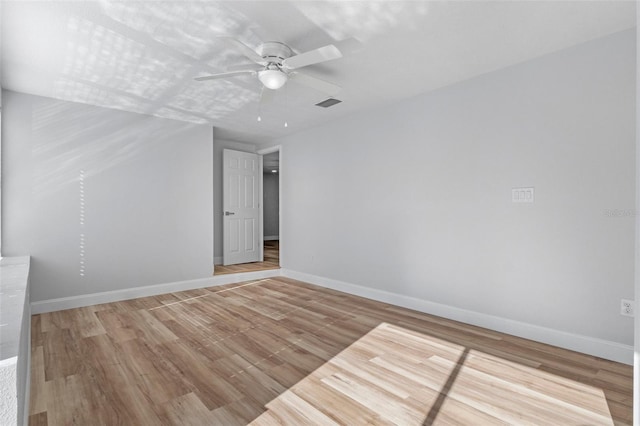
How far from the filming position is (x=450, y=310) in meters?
3.38

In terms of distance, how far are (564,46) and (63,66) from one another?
14.1 ft

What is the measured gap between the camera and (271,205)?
10844 millimetres

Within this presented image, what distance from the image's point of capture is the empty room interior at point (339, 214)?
6.72 ft

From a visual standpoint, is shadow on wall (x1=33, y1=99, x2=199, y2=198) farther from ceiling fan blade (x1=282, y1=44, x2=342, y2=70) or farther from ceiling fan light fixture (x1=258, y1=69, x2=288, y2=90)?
ceiling fan blade (x1=282, y1=44, x2=342, y2=70)

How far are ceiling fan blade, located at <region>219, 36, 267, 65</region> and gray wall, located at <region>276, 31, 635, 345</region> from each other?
6.51ft

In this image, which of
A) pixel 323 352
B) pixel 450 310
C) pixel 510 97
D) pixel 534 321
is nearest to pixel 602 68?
pixel 510 97

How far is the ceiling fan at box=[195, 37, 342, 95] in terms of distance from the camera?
2307mm

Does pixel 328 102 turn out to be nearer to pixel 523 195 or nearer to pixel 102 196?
pixel 523 195

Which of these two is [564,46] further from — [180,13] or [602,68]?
[180,13]

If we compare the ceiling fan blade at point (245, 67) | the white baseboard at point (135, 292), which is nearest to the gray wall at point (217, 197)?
the white baseboard at point (135, 292)

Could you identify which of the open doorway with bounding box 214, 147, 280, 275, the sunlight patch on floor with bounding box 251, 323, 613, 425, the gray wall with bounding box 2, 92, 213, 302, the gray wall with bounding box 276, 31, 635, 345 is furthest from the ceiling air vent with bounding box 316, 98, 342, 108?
the open doorway with bounding box 214, 147, 280, 275

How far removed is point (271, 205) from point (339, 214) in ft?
21.2

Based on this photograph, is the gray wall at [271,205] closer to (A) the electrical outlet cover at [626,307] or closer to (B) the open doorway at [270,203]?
(B) the open doorway at [270,203]

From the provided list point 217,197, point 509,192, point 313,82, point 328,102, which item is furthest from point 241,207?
point 509,192
